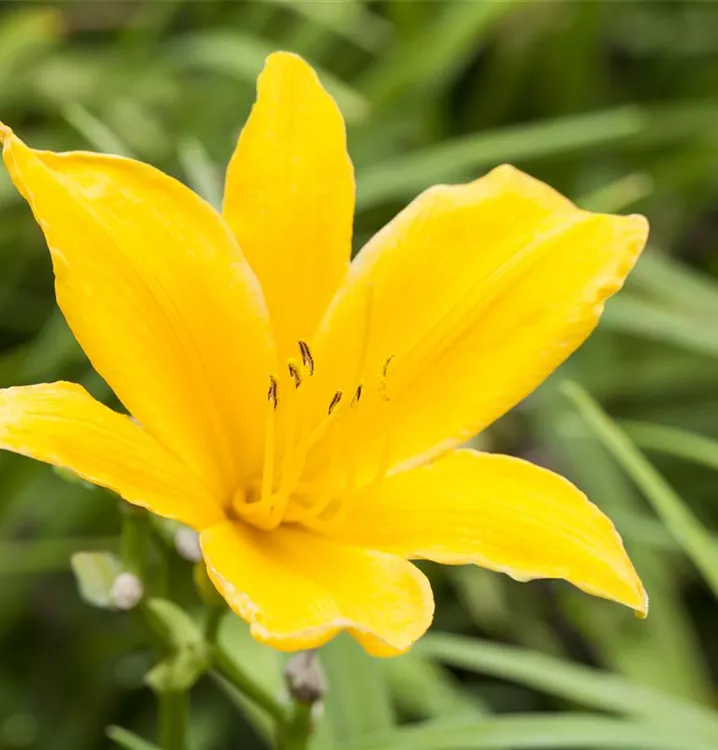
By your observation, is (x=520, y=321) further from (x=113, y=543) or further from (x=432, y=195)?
(x=113, y=543)

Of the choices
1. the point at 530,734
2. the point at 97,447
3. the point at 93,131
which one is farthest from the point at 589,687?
the point at 93,131

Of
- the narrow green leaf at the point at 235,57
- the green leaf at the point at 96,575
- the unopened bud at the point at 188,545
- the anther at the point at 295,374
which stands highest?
the anther at the point at 295,374

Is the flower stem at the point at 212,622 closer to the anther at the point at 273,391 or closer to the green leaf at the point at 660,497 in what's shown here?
the anther at the point at 273,391

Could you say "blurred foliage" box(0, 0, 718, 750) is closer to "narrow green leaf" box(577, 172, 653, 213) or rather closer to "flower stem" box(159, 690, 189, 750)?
"narrow green leaf" box(577, 172, 653, 213)

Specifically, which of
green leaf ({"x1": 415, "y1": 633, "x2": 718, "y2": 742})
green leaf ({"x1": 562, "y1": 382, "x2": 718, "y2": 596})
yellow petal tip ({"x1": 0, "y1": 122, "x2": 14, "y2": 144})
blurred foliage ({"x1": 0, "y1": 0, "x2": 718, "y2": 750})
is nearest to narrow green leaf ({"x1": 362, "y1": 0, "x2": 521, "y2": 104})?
blurred foliage ({"x1": 0, "y1": 0, "x2": 718, "y2": 750})

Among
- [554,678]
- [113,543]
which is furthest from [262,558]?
[113,543]

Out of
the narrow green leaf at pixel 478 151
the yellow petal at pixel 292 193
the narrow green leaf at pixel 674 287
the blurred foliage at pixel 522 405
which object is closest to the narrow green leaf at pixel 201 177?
the blurred foliage at pixel 522 405
